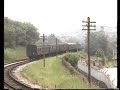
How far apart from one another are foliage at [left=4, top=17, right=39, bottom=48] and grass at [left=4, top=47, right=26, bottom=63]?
111 centimetres

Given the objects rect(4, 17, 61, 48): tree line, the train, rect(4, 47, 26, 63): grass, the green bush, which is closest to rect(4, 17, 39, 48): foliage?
rect(4, 17, 61, 48): tree line

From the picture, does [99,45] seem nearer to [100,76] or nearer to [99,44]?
[99,44]

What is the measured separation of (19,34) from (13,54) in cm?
965

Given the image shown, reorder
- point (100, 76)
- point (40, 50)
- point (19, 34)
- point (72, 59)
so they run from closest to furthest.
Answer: point (100, 76)
point (40, 50)
point (72, 59)
point (19, 34)

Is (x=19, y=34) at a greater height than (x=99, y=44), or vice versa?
(x=19, y=34)

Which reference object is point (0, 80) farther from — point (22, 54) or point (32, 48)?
point (22, 54)

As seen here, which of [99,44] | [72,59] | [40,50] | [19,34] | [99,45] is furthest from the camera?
[99,44]

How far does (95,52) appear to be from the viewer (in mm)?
63250

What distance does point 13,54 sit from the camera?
47.7m

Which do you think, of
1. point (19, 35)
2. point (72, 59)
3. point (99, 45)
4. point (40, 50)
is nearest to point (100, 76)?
point (72, 59)

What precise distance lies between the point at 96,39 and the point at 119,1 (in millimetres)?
60545

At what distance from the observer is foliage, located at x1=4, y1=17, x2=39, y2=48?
46.7m

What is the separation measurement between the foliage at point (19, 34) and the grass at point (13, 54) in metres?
1.11

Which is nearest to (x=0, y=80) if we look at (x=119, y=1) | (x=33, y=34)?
(x=119, y=1)
